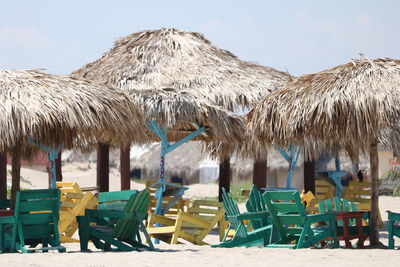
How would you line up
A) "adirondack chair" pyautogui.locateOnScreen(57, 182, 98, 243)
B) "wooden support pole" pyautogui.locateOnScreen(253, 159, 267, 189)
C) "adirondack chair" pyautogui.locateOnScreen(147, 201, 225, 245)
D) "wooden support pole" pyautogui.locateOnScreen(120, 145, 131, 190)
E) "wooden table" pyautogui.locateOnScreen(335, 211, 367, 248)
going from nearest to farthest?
"wooden table" pyautogui.locateOnScreen(335, 211, 367, 248)
"adirondack chair" pyautogui.locateOnScreen(147, 201, 225, 245)
"adirondack chair" pyautogui.locateOnScreen(57, 182, 98, 243)
"wooden support pole" pyautogui.locateOnScreen(253, 159, 267, 189)
"wooden support pole" pyautogui.locateOnScreen(120, 145, 131, 190)

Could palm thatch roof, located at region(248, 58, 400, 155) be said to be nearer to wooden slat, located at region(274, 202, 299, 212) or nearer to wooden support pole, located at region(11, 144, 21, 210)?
wooden slat, located at region(274, 202, 299, 212)

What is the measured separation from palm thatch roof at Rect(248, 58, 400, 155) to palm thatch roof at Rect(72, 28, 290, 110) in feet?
12.9

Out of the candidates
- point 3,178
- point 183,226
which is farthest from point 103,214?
point 3,178

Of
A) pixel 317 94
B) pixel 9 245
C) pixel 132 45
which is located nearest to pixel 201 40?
pixel 132 45

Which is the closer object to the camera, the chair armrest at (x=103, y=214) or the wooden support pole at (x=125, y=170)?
the chair armrest at (x=103, y=214)

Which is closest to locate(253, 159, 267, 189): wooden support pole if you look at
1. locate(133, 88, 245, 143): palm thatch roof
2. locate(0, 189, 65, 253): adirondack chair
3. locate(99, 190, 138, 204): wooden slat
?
locate(133, 88, 245, 143): palm thatch roof

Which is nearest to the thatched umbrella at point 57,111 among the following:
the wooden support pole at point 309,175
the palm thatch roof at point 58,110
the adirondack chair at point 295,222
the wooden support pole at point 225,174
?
the palm thatch roof at point 58,110

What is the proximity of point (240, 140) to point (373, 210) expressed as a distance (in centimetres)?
404

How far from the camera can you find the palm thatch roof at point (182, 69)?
13898 mm

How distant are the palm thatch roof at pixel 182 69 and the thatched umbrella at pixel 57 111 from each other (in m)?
4.01

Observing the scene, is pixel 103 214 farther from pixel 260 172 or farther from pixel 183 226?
pixel 260 172

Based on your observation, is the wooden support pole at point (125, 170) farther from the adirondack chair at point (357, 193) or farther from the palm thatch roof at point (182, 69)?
the adirondack chair at point (357, 193)

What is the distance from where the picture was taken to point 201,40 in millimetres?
16031

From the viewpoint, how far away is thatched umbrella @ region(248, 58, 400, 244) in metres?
8.56
